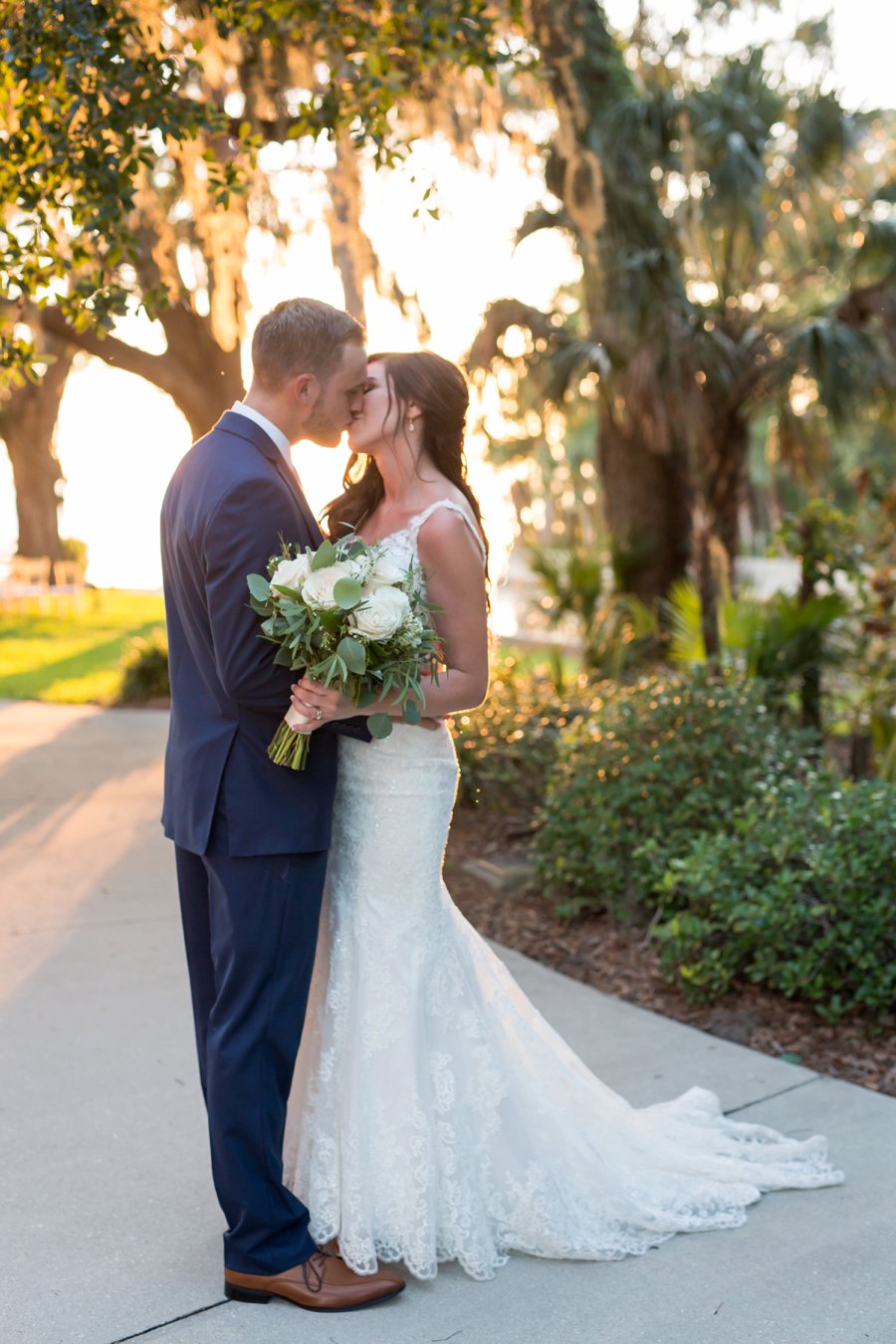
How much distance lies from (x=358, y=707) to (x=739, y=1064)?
2.33 metres

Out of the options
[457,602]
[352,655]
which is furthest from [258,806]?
[457,602]

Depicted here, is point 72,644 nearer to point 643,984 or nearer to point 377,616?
point 643,984

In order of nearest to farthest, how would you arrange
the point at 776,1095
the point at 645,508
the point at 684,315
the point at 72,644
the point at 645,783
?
the point at 776,1095 < the point at 645,783 < the point at 684,315 < the point at 645,508 < the point at 72,644

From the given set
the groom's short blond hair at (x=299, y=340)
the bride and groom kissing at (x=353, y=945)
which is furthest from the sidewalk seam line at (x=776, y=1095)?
the groom's short blond hair at (x=299, y=340)

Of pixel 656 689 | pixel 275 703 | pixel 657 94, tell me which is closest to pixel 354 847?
pixel 275 703

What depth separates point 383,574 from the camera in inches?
109

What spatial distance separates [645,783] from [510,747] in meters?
1.27

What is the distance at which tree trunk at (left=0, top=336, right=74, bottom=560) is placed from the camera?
2575cm

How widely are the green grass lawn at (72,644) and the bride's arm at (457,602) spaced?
406 inches

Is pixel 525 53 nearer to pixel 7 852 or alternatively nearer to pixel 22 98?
pixel 22 98

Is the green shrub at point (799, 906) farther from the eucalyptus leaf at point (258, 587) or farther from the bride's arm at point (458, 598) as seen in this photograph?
the eucalyptus leaf at point (258, 587)

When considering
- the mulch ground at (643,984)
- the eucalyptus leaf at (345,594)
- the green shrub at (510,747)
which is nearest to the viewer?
the eucalyptus leaf at (345,594)

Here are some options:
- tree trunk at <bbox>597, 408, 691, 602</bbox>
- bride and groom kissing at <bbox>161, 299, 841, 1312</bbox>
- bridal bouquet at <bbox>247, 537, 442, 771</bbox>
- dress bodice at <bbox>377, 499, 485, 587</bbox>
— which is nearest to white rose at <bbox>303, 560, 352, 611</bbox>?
bridal bouquet at <bbox>247, 537, 442, 771</bbox>

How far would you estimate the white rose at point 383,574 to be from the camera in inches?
109
